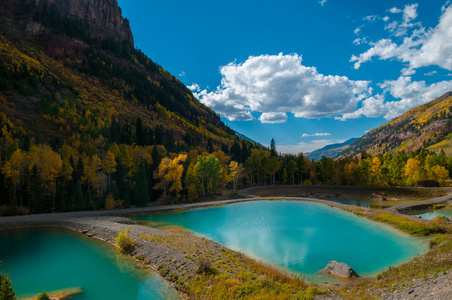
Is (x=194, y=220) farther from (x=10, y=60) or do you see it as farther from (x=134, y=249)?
(x=10, y=60)

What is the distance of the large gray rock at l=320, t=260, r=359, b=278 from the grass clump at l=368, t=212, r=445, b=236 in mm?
17026

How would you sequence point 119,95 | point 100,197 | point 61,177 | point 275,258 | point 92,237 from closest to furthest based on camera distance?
1. point 275,258
2. point 92,237
3. point 61,177
4. point 100,197
5. point 119,95

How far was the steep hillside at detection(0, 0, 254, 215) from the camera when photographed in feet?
149

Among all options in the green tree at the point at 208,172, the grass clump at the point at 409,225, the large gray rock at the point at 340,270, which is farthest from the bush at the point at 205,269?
the green tree at the point at 208,172

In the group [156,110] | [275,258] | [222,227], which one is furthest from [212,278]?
[156,110]

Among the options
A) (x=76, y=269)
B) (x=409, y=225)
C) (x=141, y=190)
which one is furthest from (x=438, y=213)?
(x=141, y=190)

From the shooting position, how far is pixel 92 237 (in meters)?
31.5

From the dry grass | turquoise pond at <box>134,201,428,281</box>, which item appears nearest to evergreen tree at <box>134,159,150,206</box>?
turquoise pond at <box>134,201,428,281</box>

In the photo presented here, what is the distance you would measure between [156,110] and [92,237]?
458 feet

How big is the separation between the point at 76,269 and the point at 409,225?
4032 cm

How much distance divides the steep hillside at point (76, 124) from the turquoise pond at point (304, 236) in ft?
54.0

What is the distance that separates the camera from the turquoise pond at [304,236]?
22.7 m

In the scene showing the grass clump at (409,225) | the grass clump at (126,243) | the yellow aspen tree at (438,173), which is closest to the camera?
the grass clump at (126,243)

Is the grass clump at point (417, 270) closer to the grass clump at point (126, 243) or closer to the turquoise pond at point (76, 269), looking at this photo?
the turquoise pond at point (76, 269)
